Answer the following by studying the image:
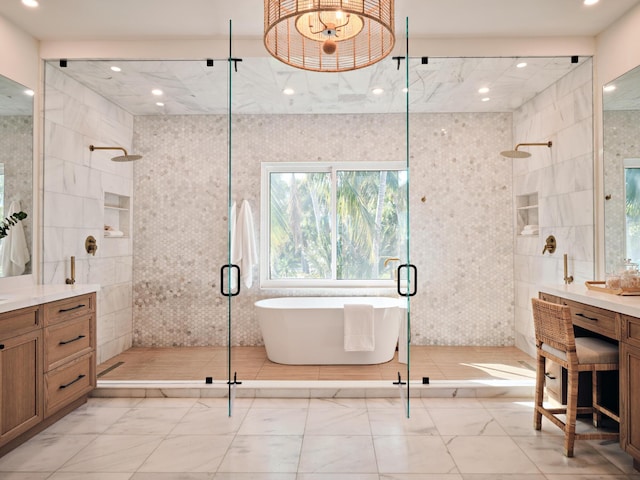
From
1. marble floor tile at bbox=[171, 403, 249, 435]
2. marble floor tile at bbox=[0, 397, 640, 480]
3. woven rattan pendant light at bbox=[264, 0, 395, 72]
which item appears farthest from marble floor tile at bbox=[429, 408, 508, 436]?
woven rattan pendant light at bbox=[264, 0, 395, 72]

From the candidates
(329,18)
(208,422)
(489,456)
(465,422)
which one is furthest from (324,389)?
(329,18)

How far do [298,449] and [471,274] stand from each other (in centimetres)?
306

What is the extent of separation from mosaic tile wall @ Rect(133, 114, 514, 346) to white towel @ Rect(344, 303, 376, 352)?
0.84 meters

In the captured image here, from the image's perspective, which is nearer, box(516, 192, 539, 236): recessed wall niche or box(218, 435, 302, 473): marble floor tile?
box(218, 435, 302, 473): marble floor tile

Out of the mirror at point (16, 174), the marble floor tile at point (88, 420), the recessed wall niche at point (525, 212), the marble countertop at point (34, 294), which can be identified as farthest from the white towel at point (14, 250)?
the recessed wall niche at point (525, 212)

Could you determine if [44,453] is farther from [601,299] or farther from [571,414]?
[601,299]

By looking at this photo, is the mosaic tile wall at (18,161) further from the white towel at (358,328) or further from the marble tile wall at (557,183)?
the marble tile wall at (557,183)

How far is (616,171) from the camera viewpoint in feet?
10.8

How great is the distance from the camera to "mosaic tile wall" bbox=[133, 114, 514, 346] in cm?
493

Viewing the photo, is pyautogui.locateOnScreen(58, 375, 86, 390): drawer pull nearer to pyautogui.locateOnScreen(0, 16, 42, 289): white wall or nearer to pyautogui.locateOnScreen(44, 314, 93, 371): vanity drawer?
pyautogui.locateOnScreen(44, 314, 93, 371): vanity drawer

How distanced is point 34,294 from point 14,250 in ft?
1.93

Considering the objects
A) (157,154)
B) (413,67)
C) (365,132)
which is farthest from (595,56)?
(157,154)

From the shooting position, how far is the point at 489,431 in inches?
113

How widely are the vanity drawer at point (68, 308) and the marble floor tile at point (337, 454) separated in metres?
1.83
